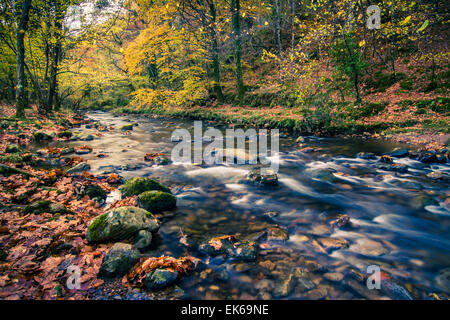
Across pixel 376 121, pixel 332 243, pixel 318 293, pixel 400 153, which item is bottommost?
pixel 318 293

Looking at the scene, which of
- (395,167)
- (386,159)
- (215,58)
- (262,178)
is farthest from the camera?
(215,58)

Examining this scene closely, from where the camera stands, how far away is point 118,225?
336 cm

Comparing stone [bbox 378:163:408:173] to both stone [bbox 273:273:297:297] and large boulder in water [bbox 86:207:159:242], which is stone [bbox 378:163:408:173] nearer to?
stone [bbox 273:273:297:297]

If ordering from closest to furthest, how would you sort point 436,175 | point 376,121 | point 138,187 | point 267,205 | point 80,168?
point 267,205
point 138,187
point 436,175
point 80,168
point 376,121

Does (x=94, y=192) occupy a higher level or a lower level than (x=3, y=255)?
higher

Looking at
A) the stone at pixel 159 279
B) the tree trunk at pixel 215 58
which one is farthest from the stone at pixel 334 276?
the tree trunk at pixel 215 58

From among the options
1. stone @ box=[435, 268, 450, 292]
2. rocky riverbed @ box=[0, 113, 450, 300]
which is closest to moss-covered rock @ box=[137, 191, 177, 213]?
rocky riverbed @ box=[0, 113, 450, 300]

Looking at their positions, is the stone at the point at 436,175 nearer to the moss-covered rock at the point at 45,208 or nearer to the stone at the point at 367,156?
the stone at the point at 367,156

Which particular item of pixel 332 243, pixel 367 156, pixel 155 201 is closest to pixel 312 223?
pixel 332 243

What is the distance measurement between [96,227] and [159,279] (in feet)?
4.54

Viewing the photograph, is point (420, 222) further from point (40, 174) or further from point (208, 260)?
point (40, 174)

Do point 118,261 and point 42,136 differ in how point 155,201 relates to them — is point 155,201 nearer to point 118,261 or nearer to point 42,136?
point 118,261

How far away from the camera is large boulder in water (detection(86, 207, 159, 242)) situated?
3.25m

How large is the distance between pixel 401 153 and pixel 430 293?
5.97 m
